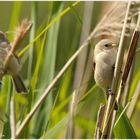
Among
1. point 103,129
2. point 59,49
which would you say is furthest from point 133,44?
point 59,49

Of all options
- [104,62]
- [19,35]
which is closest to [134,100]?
[104,62]

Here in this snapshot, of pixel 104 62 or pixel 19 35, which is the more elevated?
pixel 104 62

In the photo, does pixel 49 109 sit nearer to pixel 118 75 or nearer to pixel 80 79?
pixel 80 79

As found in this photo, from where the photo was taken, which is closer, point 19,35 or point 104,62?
point 19,35

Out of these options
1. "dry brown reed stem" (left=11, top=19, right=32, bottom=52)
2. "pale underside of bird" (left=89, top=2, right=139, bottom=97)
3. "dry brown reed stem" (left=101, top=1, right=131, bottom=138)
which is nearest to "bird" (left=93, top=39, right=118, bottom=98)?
"pale underside of bird" (left=89, top=2, right=139, bottom=97)

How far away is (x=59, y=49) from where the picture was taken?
6.27 ft

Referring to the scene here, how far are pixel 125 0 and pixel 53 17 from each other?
28 cm

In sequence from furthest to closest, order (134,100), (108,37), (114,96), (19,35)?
(108,37)
(134,100)
(114,96)
(19,35)

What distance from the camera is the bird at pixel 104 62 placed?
1.62m

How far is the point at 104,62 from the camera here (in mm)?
1682

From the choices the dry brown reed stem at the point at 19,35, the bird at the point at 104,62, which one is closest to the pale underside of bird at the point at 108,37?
the bird at the point at 104,62

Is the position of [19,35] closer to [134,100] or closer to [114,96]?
[114,96]

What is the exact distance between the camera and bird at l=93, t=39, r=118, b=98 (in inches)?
64.0

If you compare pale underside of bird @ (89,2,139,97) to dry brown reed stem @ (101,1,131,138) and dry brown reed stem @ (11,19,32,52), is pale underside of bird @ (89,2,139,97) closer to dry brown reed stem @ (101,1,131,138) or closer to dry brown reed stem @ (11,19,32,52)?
dry brown reed stem @ (101,1,131,138)
